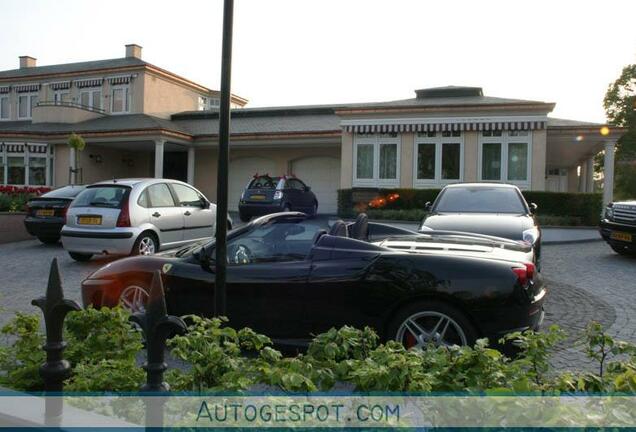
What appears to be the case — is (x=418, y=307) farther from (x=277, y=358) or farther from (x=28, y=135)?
(x=28, y=135)

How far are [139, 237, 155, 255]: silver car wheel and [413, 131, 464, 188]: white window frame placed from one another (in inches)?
468

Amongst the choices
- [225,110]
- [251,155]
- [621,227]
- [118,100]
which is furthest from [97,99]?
[225,110]

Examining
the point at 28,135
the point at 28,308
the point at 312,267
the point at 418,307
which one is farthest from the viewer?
the point at 28,135

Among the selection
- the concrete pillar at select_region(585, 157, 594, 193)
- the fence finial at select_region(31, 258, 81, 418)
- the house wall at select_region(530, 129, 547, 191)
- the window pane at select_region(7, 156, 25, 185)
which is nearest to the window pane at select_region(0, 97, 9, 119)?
the window pane at select_region(7, 156, 25, 185)

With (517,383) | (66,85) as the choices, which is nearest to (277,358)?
(517,383)

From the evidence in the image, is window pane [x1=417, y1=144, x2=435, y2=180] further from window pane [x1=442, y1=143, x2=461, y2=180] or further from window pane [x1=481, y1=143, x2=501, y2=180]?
window pane [x1=481, y1=143, x2=501, y2=180]

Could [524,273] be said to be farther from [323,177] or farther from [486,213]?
[323,177]

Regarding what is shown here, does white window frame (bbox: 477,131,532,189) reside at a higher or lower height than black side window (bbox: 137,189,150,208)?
higher

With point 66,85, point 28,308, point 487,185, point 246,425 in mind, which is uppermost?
point 66,85

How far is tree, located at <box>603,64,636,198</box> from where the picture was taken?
40.9 m

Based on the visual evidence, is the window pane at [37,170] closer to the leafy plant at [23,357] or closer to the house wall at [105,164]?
the house wall at [105,164]

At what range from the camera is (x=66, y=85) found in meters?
31.3

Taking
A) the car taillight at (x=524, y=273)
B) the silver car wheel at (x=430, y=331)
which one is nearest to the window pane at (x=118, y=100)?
the silver car wheel at (x=430, y=331)

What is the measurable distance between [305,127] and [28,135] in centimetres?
1313
